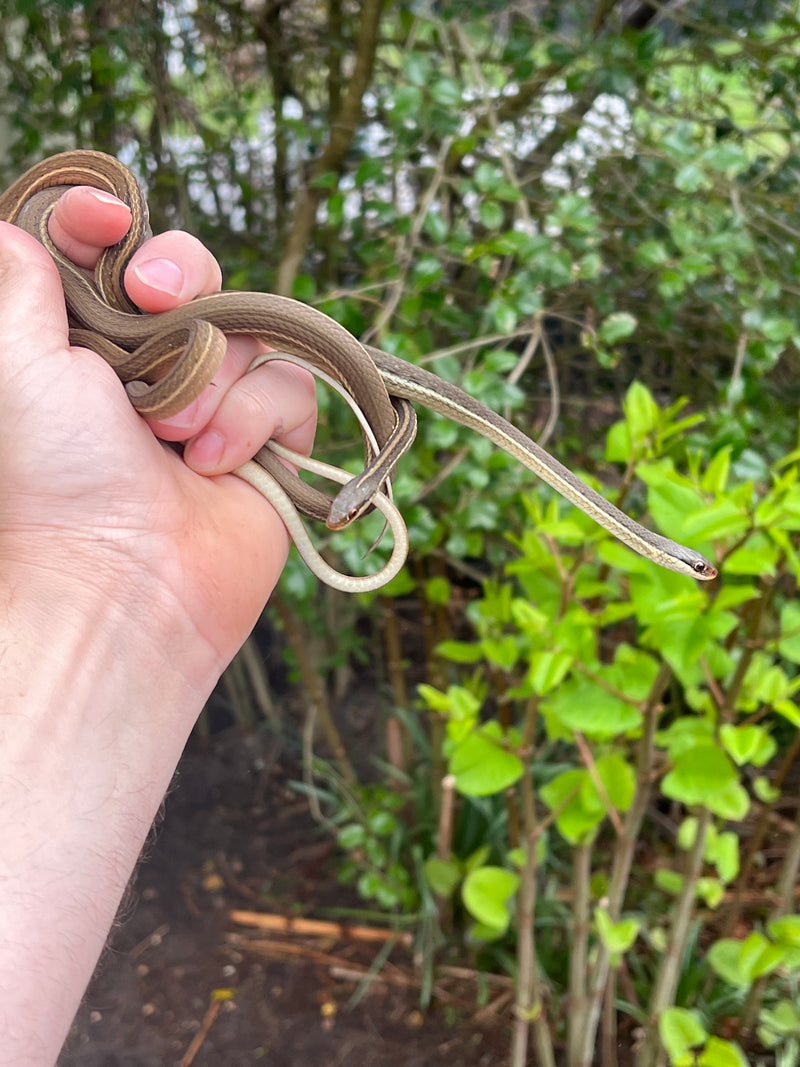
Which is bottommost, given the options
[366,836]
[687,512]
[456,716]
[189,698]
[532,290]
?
[366,836]

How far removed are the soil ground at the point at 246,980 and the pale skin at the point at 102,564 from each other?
3.44 ft

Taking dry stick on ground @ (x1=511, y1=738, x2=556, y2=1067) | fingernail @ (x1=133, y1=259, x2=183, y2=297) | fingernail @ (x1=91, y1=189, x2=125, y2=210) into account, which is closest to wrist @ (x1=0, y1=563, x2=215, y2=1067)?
fingernail @ (x1=133, y1=259, x2=183, y2=297)

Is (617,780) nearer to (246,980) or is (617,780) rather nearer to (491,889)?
(491,889)

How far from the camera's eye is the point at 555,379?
1867mm

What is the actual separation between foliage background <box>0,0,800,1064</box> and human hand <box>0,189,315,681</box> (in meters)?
0.41

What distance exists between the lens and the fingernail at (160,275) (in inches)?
42.3

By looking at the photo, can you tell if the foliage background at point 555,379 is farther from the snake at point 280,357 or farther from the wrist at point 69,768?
the wrist at point 69,768

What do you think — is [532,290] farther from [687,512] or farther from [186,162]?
[186,162]

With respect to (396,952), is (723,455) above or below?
above

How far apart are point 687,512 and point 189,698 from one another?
2.43 feet

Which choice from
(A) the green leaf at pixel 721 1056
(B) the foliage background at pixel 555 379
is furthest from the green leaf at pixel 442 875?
(A) the green leaf at pixel 721 1056

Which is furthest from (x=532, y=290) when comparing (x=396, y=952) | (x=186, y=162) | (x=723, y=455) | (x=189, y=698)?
(x=396, y=952)

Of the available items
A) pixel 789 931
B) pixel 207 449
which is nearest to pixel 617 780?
pixel 789 931

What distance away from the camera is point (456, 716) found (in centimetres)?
155
